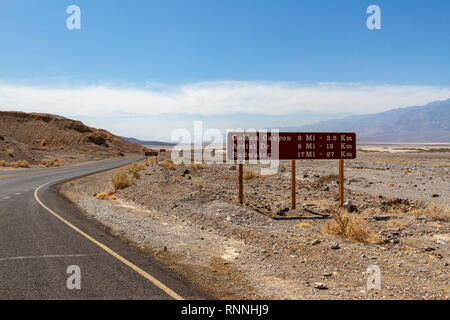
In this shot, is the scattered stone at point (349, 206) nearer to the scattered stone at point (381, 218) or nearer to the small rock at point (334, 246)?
the scattered stone at point (381, 218)

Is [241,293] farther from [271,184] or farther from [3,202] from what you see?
[271,184]

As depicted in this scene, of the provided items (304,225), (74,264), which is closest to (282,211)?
(304,225)

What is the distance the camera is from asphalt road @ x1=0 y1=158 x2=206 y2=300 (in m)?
5.37

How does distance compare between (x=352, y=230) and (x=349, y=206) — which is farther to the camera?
(x=349, y=206)

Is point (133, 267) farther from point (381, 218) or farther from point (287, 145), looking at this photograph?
point (287, 145)

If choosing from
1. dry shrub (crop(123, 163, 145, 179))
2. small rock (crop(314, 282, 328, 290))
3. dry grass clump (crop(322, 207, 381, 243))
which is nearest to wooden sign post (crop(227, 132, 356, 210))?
dry grass clump (crop(322, 207, 381, 243))

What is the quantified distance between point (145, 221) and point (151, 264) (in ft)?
17.3

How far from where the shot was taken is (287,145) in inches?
588

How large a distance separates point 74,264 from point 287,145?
10279 mm

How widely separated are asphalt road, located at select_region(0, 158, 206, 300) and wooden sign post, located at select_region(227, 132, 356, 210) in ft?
21.5

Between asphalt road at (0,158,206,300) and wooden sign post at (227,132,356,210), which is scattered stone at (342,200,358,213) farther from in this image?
asphalt road at (0,158,206,300)

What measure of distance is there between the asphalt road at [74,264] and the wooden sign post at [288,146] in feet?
21.5
